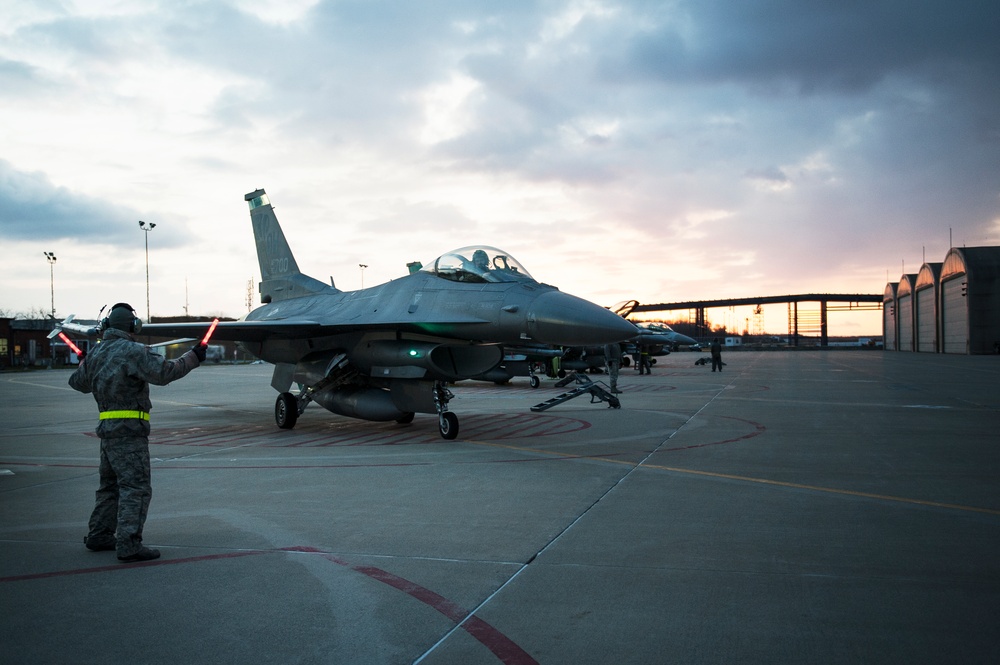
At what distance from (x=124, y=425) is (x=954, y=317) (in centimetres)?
6960

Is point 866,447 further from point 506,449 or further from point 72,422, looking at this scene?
point 72,422

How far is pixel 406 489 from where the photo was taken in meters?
6.77

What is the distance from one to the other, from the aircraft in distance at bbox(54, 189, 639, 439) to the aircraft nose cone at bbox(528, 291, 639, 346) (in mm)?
14

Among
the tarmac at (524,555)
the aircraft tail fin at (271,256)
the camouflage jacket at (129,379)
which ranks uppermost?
the aircraft tail fin at (271,256)

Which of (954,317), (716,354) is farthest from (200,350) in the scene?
(954,317)

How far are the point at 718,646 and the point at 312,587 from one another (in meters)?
2.20

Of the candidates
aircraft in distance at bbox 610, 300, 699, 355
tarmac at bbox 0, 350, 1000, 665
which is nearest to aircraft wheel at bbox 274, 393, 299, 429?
tarmac at bbox 0, 350, 1000, 665

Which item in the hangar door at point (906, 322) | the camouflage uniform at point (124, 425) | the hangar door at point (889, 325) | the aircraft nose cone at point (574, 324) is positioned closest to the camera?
the camouflage uniform at point (124, 425)

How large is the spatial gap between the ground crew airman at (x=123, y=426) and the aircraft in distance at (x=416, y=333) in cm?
536

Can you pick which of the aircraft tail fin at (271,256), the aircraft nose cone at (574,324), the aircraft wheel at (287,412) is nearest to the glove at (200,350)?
the aircraft nose cone at (574,324)

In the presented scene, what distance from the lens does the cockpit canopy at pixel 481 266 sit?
10.5 m

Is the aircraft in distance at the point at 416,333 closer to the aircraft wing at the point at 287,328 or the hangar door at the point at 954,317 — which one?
the aircraft wing at the point at 287,328

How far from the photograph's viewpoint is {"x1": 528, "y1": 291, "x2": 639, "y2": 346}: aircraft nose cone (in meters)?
9.06

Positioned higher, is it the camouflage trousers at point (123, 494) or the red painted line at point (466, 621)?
the camouflage trousers at point (123, 494)
